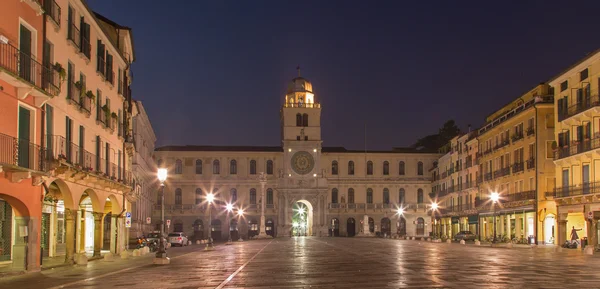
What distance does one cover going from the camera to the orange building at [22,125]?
24578 millimetres

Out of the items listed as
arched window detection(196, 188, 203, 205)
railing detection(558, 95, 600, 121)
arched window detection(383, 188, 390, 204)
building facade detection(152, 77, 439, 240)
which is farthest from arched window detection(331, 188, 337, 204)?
railing detection(558, 95, 600, 121)

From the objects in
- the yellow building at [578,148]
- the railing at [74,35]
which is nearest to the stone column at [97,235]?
the railing at [74,35]

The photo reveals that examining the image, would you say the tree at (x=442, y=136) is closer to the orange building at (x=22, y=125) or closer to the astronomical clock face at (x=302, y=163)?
the astronomical clock face at (x=302, y=163)

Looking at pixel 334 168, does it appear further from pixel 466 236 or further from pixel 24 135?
pixel 24 135

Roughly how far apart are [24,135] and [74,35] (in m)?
9.03

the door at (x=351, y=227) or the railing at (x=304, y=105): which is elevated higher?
the railing at (x=304, y=105)

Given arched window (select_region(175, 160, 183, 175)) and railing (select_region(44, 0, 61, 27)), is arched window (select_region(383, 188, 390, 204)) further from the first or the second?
railing (select_region(44, 0, 61, 27))

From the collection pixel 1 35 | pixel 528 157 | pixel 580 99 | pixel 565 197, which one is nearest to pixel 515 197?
pixel 528 157

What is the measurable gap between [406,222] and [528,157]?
54.9 meters

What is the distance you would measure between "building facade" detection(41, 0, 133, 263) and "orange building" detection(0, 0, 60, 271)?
1.22 m

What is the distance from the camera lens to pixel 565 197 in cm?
6078

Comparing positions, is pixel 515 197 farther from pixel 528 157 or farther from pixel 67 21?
pixel 67 21

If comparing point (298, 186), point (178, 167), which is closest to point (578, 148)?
point (298, 186)

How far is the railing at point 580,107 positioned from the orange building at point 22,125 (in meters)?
42.2
